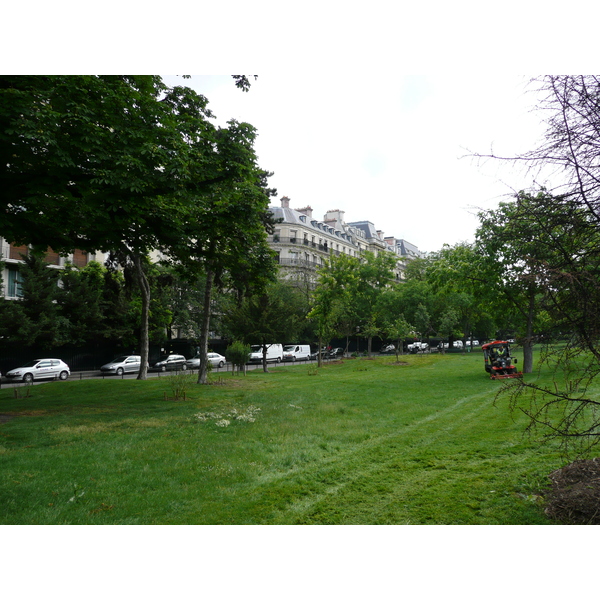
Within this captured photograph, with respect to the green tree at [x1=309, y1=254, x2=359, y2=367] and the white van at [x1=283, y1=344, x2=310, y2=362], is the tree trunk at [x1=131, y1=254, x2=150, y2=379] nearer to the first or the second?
the green tree at [x1=309, y1=254, x2=359, y2=367]

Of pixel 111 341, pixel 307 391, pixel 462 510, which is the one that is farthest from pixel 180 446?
pixel 111 341

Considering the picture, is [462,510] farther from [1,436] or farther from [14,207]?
[14,207]

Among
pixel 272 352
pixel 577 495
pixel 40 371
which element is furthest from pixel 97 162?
pixel 272 352

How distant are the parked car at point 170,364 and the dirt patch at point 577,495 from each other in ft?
117

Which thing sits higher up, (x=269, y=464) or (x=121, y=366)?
(x=269, y=464)

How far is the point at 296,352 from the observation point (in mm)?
50219

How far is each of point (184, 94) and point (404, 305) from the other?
36408 mm

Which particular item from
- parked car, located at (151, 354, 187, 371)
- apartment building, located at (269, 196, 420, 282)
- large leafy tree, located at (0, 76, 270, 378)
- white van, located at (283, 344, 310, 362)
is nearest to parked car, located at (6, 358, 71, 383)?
parked car, located at (151, 354, 187, 371)

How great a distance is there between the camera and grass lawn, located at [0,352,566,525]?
5641 millimetres

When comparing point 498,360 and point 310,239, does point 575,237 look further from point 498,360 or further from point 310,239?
point 310,239

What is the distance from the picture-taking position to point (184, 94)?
13.7 meters

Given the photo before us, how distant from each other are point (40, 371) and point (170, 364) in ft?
35.6

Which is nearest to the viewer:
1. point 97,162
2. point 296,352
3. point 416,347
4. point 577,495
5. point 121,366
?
point 577,495

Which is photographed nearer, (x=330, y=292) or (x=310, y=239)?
(x=330, y=292)
